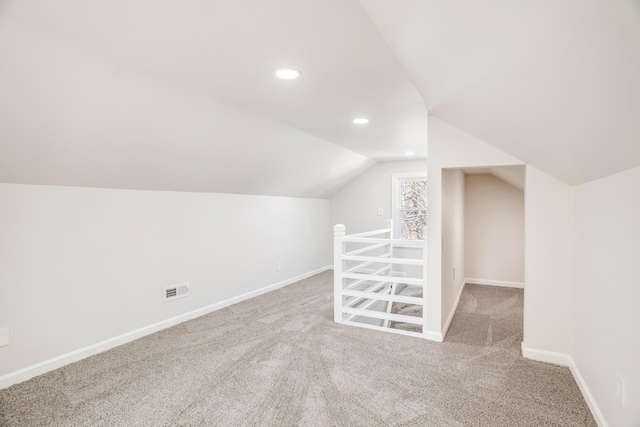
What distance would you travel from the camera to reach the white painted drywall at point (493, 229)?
16.4ft

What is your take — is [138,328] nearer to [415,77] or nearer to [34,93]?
[34,93]

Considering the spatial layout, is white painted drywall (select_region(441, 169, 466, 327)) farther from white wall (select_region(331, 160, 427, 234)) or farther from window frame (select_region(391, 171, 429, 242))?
white wall (select_region(331, 160, 427, 234))

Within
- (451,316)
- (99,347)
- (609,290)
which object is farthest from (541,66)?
(99,347)

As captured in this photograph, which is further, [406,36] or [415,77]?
[415,77]

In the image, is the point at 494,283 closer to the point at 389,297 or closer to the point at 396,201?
the point at 396,201

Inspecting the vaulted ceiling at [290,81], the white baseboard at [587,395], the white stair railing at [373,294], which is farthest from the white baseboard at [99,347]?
the white baseboard at [587,395]

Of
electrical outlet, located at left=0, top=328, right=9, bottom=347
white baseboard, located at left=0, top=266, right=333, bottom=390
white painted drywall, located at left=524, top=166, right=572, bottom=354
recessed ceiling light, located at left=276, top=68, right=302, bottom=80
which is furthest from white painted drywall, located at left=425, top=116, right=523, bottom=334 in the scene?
electrical outlet, located at left=0, top=328, right=9, bottom=347

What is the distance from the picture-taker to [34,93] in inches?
73.0

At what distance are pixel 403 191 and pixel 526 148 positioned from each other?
156 inches

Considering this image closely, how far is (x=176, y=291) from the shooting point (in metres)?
3.52

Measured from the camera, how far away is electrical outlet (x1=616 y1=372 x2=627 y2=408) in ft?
5.02

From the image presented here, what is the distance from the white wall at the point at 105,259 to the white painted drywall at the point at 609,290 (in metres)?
3.47

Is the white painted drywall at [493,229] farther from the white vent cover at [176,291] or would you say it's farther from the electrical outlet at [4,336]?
the electrical outlet at [4,336]

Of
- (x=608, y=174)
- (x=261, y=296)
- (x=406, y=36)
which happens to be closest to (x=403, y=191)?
(x=261, y=296)
